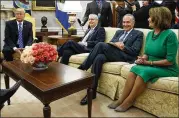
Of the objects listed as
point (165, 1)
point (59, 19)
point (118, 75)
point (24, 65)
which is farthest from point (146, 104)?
point (59, 19)

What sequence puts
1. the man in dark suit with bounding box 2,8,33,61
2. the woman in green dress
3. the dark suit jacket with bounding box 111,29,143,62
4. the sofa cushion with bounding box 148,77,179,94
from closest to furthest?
the sofa cushion with bounding box 148,77,179,94 → the woman in green dress → the dark suit jacket with bounding box 111,29,143,62 → the man in dark suit with bounding box 2,8,33,61

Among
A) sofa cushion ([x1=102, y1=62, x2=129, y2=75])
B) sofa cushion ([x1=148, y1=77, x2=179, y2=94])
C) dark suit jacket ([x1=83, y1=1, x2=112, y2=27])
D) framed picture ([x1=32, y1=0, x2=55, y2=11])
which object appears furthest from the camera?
framed picture ([x1=32, y1=0, x2=55, y2=11])

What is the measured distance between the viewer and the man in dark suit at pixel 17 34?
12.5ft

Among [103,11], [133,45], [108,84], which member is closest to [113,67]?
[108,84]

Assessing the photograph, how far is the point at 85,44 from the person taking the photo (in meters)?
3.85

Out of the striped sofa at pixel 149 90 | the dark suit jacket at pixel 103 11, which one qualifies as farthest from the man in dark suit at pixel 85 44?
the dark suit jacket at pixel 103 11

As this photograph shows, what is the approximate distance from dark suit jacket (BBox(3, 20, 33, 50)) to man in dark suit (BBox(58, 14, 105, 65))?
0.67 meters

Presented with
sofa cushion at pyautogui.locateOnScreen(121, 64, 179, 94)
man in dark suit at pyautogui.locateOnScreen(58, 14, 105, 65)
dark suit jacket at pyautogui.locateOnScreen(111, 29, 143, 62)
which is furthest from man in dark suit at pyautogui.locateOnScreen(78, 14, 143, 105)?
sofa cushion at pyautogui.locateOnScreen(121, 64, 179, 94)

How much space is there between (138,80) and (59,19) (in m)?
3.58

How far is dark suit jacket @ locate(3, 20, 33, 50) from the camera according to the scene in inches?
151

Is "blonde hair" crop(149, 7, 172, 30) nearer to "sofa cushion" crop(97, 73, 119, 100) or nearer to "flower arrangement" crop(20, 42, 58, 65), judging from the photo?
"sofa cushion" crop(97, 73, 119, 100)

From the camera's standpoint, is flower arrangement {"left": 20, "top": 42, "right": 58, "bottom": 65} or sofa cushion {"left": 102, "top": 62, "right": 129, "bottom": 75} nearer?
flower arrangement {"left": 20, "top": 42, "right": 58, "bottom": 65}

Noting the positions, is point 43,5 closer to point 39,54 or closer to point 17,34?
point 17,34

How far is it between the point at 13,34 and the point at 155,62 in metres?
2.47
